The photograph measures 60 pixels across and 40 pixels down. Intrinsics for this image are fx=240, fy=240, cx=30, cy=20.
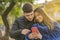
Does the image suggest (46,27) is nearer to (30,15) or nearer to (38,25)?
(38,25)

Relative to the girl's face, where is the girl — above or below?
below

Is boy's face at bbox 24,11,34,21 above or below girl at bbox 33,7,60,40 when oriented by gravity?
above

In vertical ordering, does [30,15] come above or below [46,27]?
above

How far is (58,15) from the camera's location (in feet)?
59.7

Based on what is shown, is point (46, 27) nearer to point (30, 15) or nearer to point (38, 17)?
point (38, 17)

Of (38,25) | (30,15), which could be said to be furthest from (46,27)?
(30,15)

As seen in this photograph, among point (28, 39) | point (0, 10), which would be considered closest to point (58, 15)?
point (0, 10)

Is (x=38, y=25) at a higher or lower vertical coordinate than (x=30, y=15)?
lower

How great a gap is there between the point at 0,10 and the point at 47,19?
6.96 metres

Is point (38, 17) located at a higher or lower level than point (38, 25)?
higher

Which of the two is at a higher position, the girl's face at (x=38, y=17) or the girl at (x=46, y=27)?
the girl's face at (x=38, y=17)

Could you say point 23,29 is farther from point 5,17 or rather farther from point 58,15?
point 58,15

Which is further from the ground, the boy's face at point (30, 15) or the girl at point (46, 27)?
the boy's face at point (30, 15)

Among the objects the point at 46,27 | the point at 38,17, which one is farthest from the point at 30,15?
the point at 46,27
